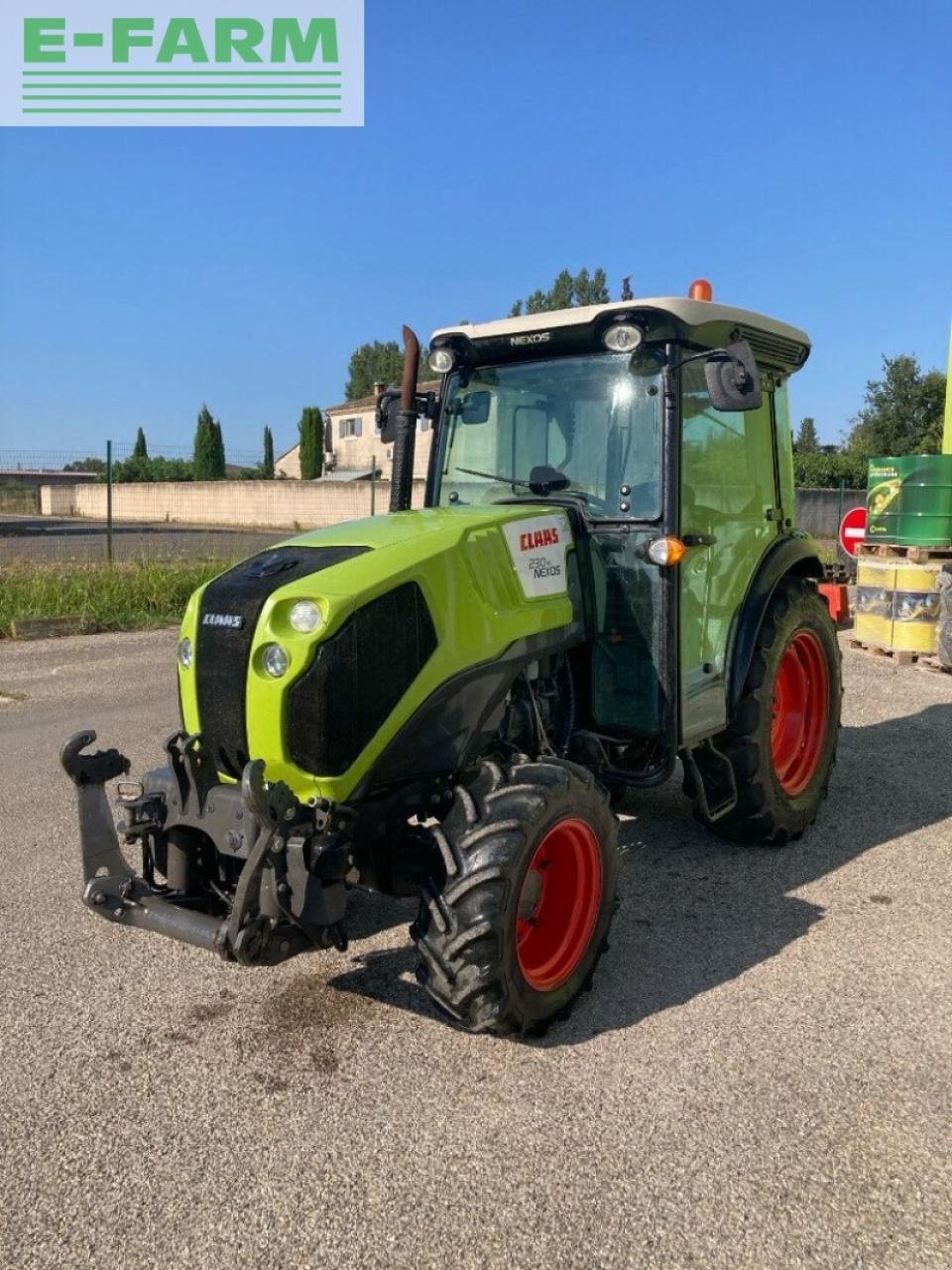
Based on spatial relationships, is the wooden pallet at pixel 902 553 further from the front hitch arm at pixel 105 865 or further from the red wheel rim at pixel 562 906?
the front hitch arm at pixel 105 865

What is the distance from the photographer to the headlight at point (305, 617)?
9.29 feet

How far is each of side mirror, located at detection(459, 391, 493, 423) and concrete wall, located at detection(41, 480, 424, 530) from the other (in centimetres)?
2180

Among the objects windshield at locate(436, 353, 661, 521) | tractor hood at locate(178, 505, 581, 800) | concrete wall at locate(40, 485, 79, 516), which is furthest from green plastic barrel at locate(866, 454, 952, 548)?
concrete wall at locate(40, 485, 79, 516)

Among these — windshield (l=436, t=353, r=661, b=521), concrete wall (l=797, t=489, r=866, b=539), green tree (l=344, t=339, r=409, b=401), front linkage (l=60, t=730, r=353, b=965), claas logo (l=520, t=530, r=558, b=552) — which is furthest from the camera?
green tree (l=344, t=339, r=409, b=401)

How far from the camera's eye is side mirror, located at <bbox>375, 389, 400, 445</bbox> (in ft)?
13.9

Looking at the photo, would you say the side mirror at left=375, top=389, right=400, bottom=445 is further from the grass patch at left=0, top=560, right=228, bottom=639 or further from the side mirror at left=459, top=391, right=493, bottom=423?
the grass patch at left=0, top=560, right=228, bottom=639

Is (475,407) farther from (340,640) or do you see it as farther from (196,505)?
(196,505)

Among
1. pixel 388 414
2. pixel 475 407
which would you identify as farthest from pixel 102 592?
pixel 475 407

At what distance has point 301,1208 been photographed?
230 centimetres

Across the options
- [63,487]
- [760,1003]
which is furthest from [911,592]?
[63,487]

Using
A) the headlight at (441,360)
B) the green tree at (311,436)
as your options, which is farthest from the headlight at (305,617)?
the green tree at (311,436)

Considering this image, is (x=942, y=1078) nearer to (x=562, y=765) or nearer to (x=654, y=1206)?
(x=654, y=1206)

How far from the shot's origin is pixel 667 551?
3.64 m

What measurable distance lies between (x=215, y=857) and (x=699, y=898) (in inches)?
76.8
